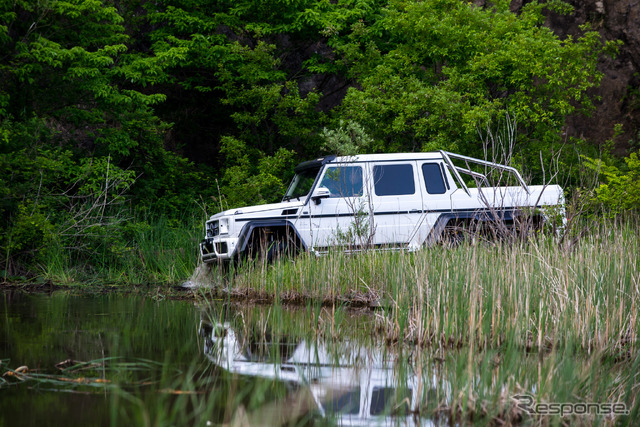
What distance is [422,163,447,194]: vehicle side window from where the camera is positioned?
9.74m

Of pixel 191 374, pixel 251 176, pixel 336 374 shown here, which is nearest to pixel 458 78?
pixel 251 176

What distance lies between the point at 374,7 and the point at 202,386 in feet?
57.1

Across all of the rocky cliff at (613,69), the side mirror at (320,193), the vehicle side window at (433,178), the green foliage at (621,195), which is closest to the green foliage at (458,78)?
the green foliage at (621,195)

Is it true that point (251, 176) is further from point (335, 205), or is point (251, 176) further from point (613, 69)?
point (613, 69)

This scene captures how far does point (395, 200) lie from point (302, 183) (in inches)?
54.9

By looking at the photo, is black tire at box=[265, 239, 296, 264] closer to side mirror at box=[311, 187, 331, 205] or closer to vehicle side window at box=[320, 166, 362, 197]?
side mirror at box=[311, 187, 331, 205]

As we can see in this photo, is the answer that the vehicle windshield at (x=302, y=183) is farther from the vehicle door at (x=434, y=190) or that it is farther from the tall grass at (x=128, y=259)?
the tall grass at (x=128, y=259)

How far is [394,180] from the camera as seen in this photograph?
969cm

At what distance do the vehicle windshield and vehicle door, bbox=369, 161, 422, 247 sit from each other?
870 millimetres

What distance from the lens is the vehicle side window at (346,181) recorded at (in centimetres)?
930

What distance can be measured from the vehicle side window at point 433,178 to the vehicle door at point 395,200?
0.14 meters

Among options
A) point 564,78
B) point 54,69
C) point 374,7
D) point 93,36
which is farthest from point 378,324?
point 374,7

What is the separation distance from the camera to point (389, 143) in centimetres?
1575

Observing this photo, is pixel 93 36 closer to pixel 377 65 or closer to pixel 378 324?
pixel 377 65
